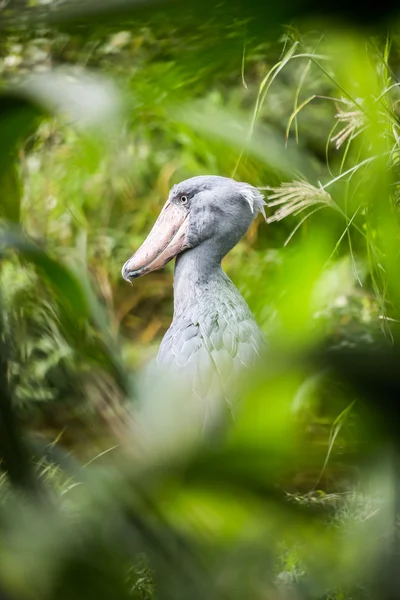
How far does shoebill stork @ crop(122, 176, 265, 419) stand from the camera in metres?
→ 1.24

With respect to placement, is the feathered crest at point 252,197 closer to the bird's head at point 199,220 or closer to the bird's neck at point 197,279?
the bird's head at point 199,220

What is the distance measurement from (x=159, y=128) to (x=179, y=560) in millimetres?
2416

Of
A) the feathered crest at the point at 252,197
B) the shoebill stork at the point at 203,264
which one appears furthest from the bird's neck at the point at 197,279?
the feathered crest at the point at 252,197

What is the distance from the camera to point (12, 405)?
177 millimetres

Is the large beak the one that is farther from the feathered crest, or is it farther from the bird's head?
the feathered crest

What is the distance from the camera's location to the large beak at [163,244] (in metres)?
1.39

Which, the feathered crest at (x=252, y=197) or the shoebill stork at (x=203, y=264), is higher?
the feathered crest at (x=252, y=197)

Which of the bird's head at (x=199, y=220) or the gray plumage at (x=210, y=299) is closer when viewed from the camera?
the gray plumage at (x=210, y=299)

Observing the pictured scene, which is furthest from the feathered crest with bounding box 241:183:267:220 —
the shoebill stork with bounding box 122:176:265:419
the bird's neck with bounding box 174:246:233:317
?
the bird's neck with bounding box 174:246:233:317

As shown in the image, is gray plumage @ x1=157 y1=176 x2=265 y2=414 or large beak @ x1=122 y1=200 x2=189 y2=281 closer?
gray plumage @ x1=157 y1=176 x2=265 y2=414

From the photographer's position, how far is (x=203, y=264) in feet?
4.48

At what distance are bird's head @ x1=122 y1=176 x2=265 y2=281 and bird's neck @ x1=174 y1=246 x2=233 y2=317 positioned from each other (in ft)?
0.05

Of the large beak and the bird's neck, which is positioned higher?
the large beak

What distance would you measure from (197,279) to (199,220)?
10cm
